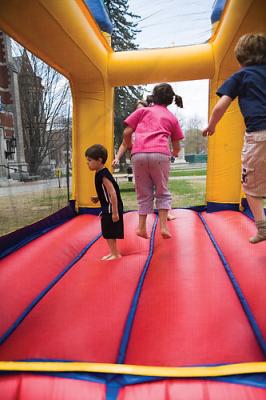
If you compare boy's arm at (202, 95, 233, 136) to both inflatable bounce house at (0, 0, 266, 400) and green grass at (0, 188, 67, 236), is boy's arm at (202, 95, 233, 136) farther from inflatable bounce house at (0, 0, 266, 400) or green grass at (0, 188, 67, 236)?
green grass at (0, 188, 67, 236)

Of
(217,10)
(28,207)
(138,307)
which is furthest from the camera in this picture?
(217,10)

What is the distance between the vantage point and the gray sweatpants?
1877 millimetres

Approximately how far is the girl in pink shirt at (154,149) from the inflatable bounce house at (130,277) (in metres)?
0.28

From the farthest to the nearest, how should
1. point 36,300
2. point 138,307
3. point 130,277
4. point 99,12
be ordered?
point 99,12, point 130,277, point 36,300, point 138,307

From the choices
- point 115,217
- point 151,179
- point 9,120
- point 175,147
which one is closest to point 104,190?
point 115,217

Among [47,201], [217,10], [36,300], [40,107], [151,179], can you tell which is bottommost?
[36,300]

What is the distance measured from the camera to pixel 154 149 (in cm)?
186

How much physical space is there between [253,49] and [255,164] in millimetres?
452

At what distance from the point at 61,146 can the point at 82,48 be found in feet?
2.90

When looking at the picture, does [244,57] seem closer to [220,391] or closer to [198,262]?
[198,262]

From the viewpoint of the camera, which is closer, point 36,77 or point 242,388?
point 242,388

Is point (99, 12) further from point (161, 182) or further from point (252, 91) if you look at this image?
point (252, 91)

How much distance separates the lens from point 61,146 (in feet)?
9.58

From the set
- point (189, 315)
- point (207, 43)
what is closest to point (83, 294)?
point (189, 315)
